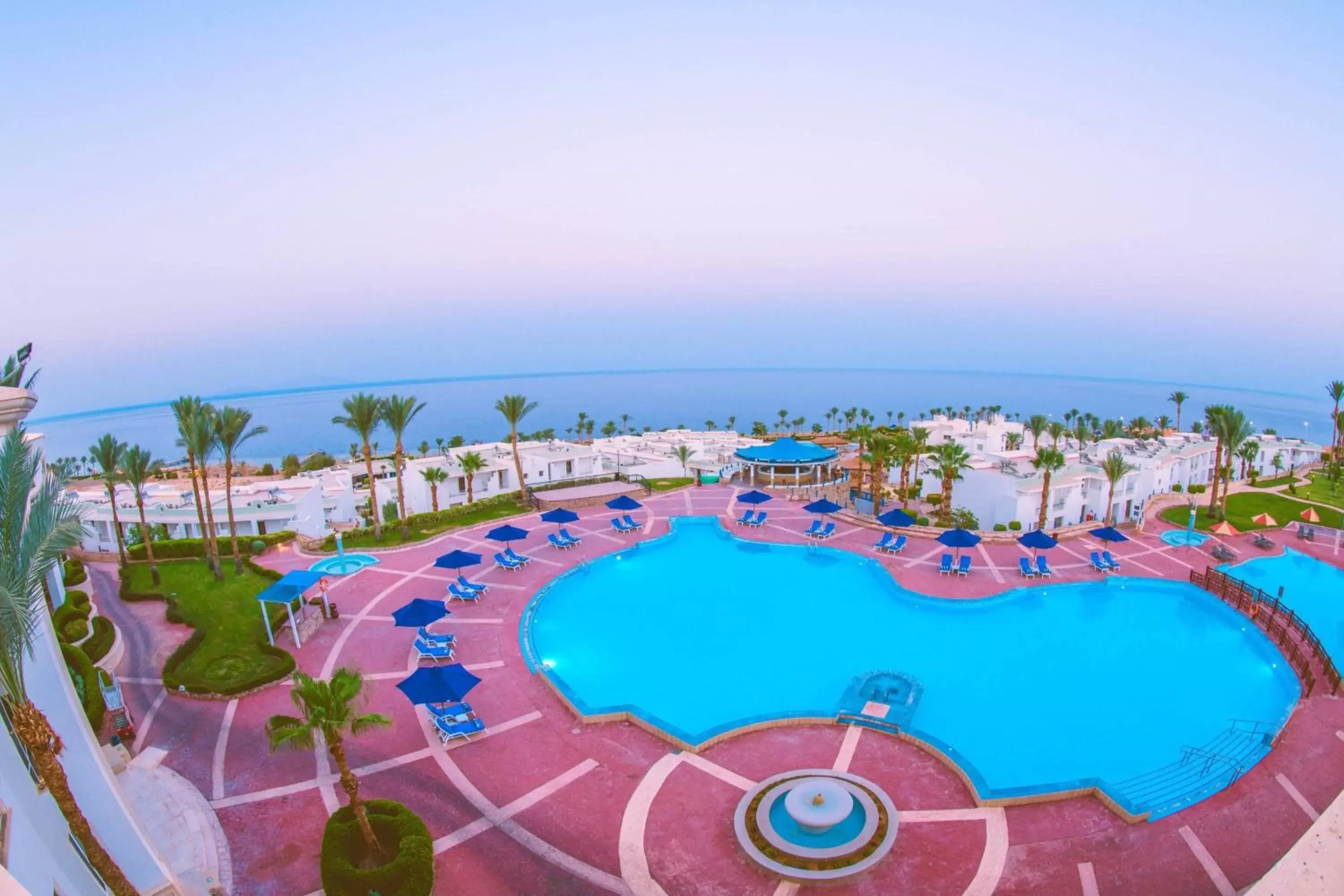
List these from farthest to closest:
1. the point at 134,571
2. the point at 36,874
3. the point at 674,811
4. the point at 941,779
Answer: the point at 134,571
the point at 941,779
the point at 674,811
the point at 36,874

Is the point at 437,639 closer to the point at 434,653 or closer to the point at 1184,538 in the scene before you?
the point at 434,653

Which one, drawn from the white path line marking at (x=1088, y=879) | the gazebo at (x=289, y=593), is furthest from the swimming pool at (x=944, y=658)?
the gazebo at (x=289, y=593)

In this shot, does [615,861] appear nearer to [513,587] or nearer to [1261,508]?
[513,587]

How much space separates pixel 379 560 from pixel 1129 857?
26549 millimetres

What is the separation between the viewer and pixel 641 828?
41.1 feet

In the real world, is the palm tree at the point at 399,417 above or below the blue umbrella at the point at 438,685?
above

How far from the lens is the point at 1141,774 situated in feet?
47.8

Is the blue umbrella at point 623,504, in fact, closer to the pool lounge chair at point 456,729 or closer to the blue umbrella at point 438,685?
the blue umbrella at point 438,685

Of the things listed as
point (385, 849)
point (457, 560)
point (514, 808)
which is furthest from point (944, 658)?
point (457, 560)

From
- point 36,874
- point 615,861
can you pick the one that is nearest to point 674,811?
point 615,861

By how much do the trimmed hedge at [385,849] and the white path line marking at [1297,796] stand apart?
1611 cm

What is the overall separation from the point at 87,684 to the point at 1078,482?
140ft

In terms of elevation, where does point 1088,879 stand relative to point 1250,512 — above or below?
above

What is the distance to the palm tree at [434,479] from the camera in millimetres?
43000
